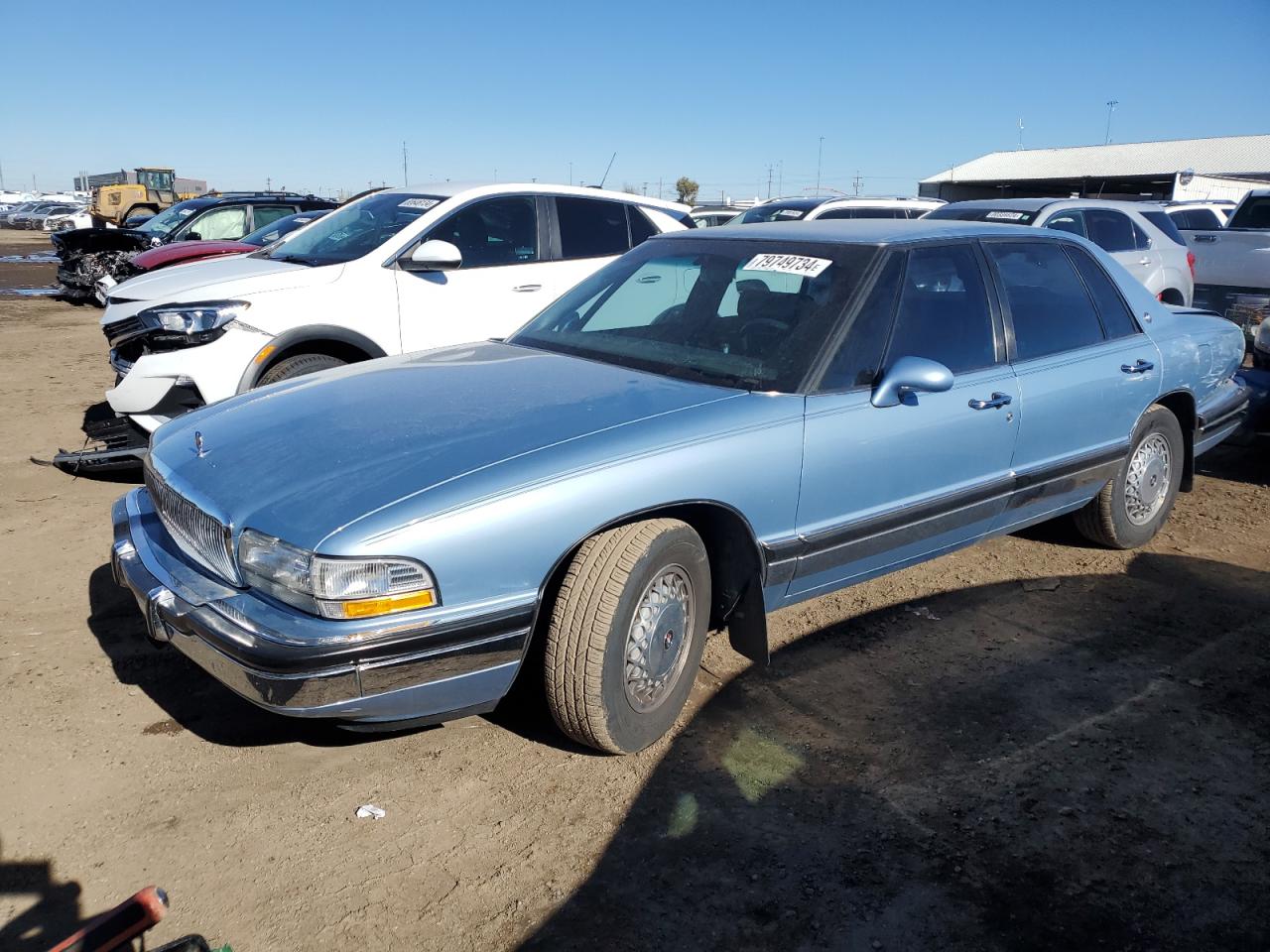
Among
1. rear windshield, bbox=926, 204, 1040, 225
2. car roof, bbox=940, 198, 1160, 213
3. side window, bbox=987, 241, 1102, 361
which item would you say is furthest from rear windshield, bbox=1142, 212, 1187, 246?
side window, bbox=987, 241, 1102, 361

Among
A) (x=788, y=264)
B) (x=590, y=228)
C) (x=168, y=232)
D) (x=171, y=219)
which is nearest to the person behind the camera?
(x=788, y=264)

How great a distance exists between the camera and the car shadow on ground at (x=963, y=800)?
2398mm

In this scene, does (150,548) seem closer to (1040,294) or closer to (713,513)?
(713,513)

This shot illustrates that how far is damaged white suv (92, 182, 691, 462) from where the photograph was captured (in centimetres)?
536

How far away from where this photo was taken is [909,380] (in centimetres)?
335

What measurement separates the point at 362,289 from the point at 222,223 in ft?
30.7

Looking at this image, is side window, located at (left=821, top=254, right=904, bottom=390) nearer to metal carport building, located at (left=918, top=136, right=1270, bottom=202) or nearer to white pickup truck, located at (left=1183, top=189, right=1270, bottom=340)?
white pickup truck, located at (left=1183, top=189, right=1270, bottom=340)

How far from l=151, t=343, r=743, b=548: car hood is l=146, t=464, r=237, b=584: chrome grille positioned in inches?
1.9

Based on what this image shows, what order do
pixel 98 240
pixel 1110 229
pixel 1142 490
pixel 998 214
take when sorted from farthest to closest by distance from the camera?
1. pixel 98 240
2. pixel 1110 229
3. pixel 998 214
4. pixel 1142 490

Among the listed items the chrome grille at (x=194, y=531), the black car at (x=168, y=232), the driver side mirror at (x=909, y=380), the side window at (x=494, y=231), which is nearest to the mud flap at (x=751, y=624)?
the driver side mirror at (x=909, y=380)

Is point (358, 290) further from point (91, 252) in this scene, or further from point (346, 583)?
point (91, 252)

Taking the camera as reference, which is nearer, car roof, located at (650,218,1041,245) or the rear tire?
car roof, located at (650,218,1041,245)

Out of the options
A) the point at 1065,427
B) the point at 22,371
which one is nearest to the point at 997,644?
the point at 1065,427

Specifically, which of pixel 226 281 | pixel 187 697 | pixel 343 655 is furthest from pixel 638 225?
pixel 343 655
